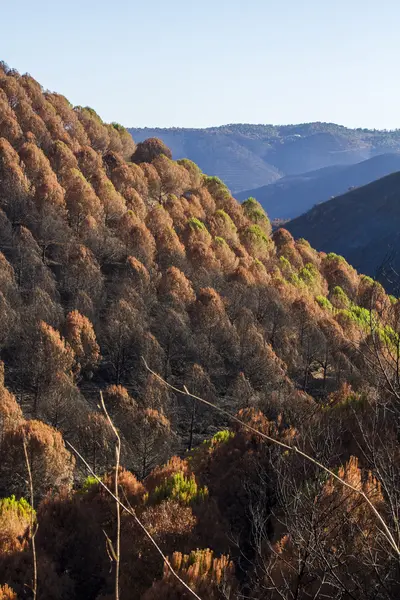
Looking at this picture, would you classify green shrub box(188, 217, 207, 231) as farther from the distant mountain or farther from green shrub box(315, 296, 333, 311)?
the distant mountain

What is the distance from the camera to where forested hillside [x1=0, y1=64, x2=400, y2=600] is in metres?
12.1

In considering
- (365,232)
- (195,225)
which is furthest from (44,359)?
(365,232)

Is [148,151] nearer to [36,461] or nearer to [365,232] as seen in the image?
[36,461]

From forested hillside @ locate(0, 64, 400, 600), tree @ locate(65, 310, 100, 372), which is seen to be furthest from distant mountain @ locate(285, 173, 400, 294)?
tree @ locate(65, 310, 100, 372)

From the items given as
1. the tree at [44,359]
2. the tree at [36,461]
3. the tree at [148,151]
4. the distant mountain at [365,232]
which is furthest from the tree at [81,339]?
the distant mountain at [365,232]

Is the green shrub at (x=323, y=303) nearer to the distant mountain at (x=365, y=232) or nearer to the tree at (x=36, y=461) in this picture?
the tree at (x=36, y=461)

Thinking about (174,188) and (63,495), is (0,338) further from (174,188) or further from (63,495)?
(174,188)

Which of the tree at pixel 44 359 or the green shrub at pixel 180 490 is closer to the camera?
the green shrub at pixel 180 490

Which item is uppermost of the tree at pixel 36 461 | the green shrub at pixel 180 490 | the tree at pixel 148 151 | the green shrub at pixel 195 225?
the tree at pixel 148 151

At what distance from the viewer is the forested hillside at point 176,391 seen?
1207 cm

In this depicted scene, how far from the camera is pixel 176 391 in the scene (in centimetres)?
625

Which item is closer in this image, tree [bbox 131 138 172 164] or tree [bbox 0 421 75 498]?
tree [bbox 0 421 75 498]

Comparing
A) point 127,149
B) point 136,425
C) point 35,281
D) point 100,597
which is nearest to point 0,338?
point 35,281

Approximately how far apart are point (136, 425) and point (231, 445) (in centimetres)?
1514
